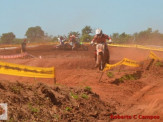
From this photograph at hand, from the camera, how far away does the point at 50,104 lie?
20.4ft

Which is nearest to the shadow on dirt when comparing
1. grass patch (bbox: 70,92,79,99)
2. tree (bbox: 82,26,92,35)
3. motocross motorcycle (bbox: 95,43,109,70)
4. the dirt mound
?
motocross motorcycle (bbox: 95,43,109,70)

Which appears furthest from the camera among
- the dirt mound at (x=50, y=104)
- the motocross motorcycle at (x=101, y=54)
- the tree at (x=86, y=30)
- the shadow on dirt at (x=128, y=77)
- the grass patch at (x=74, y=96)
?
the tree at (x=86, y=30)

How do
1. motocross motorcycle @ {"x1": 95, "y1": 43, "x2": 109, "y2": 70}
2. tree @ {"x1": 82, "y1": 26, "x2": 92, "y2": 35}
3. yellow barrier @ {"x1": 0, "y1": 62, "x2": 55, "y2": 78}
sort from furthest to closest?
1. tree @ {"x1": 82, "y1": 26, "x2": 92, "y2": 35}
2. motocross motorcycle @ {"x1": 95, "y1": 43, "x2": 109, "y2": 70}
3. yellow barrier @ {"x1": 0, "y1": 62, "x2": 55, "y2": 78}

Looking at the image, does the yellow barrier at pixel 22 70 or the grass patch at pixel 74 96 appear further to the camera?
the yellow barrier at pixel 22 70

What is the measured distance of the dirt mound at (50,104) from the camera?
5.39 metres

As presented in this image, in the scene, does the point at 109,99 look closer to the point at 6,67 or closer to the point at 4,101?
→ the point at 6,67

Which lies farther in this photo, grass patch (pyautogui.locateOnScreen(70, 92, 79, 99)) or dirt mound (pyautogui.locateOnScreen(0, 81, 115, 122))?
grass patch (pyautogui.locateOnScreen(70, 92, 79, 99))

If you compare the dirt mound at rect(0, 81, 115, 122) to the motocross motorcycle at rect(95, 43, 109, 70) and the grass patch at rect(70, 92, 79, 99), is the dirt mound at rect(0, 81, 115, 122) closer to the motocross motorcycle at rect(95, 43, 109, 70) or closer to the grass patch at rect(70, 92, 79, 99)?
the grass patch at rect(70, 92, 79, 99)

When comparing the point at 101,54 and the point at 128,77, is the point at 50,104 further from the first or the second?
the point at 101,54

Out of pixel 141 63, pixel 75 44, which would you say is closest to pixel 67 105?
pixel 141 63

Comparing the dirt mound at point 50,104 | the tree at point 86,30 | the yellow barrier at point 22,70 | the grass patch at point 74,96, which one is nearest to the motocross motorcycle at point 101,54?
the yellow barrier at point 22,70

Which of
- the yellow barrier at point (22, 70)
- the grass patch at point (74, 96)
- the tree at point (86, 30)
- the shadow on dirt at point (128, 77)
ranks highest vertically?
the tree at point (86, 30)

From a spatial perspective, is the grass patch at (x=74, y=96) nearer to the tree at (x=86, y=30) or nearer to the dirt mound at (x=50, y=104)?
the dirt mound at (x=50, y=104)

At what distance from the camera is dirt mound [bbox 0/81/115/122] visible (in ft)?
17.7
